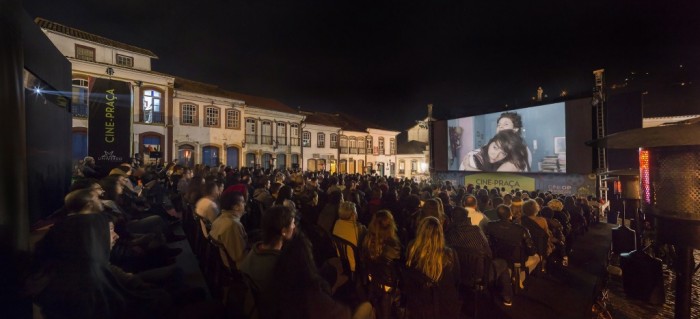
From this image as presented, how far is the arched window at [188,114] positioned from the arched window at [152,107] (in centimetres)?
150

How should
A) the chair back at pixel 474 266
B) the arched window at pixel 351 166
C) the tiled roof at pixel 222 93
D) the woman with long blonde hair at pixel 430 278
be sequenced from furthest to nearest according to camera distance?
the arched window at pixel 351 166, the tiled roof at pixel 222 93, the chair back at pixel 474 266, the woman with long blonde hair at pixel 430 278

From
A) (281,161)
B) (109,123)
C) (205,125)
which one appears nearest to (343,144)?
(281,161)

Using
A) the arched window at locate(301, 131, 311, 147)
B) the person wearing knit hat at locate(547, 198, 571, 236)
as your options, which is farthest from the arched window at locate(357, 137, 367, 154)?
the person wearing knit hat at locate(547, 198, 571, 236)

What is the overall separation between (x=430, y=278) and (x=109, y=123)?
14319mm

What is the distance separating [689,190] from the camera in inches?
77.2

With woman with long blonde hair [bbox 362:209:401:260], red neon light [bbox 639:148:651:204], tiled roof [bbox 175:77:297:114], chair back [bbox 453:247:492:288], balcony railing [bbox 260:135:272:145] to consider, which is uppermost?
tiled roof [bbox 175:77:297:114]

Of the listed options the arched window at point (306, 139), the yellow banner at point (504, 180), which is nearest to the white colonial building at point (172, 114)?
the arched window at point (306, 139)

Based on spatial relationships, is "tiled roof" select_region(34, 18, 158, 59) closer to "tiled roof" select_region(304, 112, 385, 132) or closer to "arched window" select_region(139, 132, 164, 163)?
"arched window" select_region(139, 132, 164, 163)

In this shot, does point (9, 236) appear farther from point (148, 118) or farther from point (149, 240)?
point (148, 118)

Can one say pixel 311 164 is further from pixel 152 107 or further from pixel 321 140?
pixel 152 107

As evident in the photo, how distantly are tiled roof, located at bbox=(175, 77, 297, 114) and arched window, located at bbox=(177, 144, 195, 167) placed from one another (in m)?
4.08

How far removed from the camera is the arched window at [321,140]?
3256 centimetres

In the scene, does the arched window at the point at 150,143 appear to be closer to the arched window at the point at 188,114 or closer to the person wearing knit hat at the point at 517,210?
the arched window at the point at 188,114

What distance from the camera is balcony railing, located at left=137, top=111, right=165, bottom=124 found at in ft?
62.9
